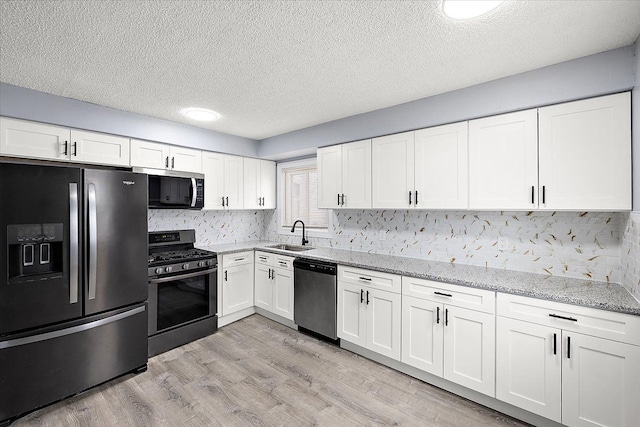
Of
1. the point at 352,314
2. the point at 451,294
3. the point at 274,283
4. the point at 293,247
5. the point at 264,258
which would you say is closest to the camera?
the point at 451,294

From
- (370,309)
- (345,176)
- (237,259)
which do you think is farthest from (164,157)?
(370,309)

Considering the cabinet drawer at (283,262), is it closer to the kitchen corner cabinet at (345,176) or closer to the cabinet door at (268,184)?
the kitchen corner cabinet at (345,176)

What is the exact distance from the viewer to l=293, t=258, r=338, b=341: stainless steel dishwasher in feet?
10.0

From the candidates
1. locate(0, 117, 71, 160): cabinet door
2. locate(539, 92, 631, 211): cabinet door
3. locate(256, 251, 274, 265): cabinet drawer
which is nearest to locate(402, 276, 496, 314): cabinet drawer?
locate(539, 92, 631, 211): cabinet door

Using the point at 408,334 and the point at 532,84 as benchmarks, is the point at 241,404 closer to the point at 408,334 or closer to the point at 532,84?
the point at 408,334

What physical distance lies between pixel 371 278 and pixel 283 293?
132cm

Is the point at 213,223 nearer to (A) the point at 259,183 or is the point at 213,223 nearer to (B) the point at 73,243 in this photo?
(A) the point at 259,183

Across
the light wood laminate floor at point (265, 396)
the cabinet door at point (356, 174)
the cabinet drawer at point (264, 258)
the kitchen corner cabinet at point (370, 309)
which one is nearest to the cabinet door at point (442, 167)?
the cabinet door at point (356, 174)

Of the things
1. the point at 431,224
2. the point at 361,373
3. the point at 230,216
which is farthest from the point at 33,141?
the point at 431,224

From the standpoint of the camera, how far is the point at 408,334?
252cm

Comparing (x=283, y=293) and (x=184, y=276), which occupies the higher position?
(x=184, y=276)

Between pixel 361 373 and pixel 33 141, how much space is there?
348 centimetres

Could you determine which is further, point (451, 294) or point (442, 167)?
point (442, 167)

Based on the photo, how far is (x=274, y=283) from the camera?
3.72m
